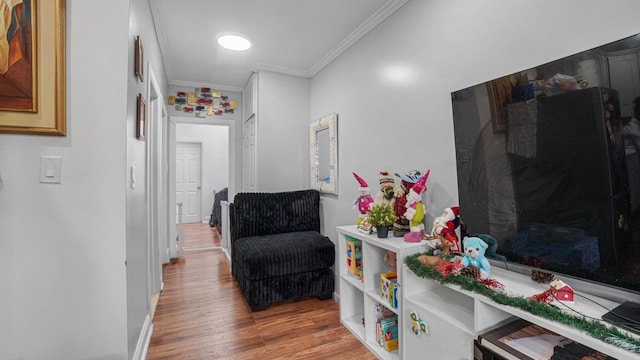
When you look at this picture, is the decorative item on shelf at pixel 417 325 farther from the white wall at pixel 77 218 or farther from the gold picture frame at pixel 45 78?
the gold picture frame at pixel 45 78

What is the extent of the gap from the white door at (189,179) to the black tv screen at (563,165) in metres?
6.51

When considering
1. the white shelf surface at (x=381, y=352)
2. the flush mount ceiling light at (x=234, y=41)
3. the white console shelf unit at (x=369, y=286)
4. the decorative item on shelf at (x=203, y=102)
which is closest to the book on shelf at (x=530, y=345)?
the white console shelf unit at (x=369, y=286)

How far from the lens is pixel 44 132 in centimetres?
132

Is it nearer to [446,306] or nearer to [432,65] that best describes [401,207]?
[446,306]

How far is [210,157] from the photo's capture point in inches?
270

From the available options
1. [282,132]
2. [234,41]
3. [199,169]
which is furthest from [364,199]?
[199,169]

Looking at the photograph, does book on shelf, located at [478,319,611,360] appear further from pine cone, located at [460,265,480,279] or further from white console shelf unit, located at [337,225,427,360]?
white console shelf unit, located at [337,225,427,360]

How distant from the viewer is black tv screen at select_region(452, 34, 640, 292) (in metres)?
0.96

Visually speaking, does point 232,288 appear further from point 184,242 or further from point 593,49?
point 593,49

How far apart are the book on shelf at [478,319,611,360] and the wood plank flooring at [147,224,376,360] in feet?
3.28

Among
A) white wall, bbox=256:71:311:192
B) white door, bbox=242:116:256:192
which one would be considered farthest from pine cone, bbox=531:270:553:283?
white door, bbox=242:116:256:192

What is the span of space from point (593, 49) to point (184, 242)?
17.8 ft

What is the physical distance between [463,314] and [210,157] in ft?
21.2

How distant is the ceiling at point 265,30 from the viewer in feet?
7.09
